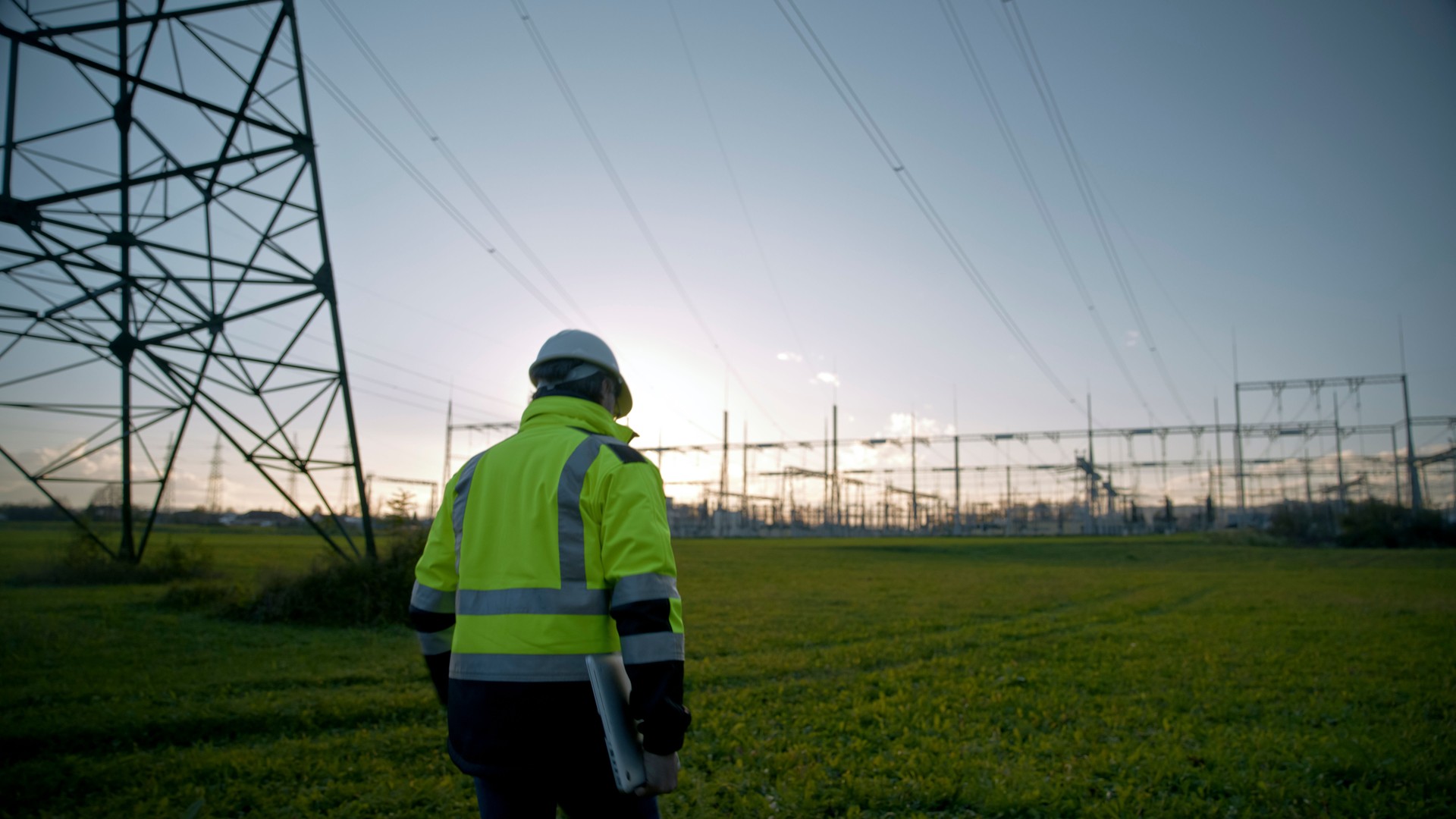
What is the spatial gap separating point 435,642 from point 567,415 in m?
0.77

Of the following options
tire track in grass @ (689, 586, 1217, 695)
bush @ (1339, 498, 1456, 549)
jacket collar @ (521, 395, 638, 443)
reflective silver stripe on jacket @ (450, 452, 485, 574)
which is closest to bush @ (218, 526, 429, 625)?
tire track in grass @ (689, 586, 1217, 695)

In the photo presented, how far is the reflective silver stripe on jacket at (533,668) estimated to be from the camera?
1876 millimetres

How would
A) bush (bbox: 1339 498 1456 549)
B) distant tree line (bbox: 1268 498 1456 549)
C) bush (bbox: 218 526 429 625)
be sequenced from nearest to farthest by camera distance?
bush (bbox: 218 526 429 625) → bush (bbox: 1339 498 1456 549) → distant tree line (bbox: 1268 498 1456 549)

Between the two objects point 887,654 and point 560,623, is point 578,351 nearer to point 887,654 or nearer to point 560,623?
point 560,623

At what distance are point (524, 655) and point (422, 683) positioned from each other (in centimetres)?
597

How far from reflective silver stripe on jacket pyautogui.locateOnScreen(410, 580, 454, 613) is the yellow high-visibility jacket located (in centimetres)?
16

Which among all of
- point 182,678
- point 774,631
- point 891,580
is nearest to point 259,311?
point 182,678

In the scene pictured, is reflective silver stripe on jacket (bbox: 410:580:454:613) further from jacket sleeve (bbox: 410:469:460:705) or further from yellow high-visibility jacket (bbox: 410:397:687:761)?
yellow high-visibility jacket (bbox: 410:397:687:761)

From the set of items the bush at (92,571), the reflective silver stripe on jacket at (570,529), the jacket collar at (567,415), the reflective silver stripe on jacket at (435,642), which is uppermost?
the jacket collar at (567,415)

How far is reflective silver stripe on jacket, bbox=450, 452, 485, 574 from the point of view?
210 cm

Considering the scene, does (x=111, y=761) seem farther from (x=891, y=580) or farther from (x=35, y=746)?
(x=891, y=580)

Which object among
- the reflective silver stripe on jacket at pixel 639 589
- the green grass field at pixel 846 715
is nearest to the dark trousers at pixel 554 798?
the reflective silver stripe on jacket at pixel 639 589

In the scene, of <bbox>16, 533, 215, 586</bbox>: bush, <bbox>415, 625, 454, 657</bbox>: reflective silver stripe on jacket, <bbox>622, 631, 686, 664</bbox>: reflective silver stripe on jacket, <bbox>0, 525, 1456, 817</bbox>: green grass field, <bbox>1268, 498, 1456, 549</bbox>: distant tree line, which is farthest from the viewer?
<bbox>1268, 498, 1456, 549</bbox>: distant tree line

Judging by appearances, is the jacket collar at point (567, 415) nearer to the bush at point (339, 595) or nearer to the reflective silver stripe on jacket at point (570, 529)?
the reflective silver stripe on jacket at point (570, 529)
